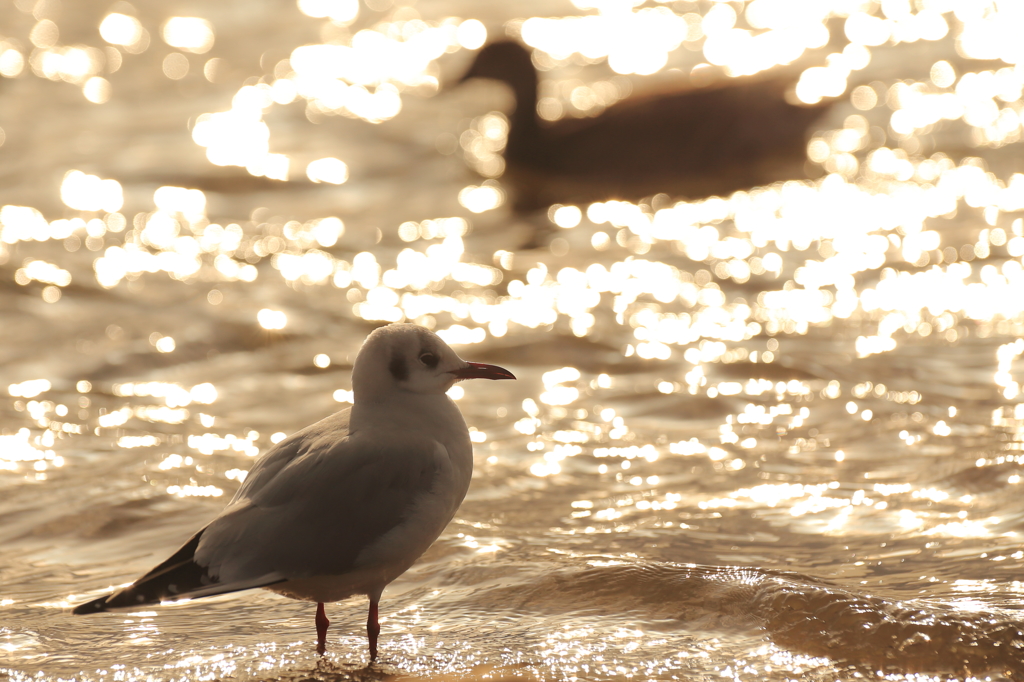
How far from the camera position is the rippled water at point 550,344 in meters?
3.89

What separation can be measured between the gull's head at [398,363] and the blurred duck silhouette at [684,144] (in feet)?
19.3

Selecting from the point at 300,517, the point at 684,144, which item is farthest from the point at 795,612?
the point at 684,144

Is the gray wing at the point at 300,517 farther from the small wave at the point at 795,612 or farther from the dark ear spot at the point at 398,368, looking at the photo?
the small wave at the point at 795,612

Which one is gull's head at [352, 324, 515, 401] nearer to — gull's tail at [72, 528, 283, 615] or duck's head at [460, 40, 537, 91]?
gull's tail at [72, 528, 283, 615]

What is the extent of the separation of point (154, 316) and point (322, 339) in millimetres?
1051

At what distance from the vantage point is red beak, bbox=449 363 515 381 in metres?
3.80

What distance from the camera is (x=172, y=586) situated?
128 inches

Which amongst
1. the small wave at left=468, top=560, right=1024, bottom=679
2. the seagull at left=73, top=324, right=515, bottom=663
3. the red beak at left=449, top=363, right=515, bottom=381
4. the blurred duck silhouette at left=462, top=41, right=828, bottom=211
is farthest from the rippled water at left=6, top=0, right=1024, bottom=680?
the red beak at left=449, top=363, right=515, bottom=381

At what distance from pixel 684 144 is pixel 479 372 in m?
6.33

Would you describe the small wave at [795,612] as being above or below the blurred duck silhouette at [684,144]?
below

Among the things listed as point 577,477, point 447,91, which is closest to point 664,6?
point 447,91

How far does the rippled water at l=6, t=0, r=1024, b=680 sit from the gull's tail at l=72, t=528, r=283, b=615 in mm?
470

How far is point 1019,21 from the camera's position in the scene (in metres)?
12.4

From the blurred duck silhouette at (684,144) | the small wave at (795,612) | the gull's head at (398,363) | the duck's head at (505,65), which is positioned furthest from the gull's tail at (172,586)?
the duck's head at (505,65)
